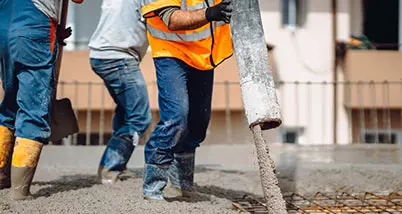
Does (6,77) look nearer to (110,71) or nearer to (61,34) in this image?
(61,34)

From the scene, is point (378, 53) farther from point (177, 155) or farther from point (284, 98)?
point (177, 155)

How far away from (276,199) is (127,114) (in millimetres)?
1965

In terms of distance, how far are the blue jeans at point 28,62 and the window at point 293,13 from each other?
10.1 meters

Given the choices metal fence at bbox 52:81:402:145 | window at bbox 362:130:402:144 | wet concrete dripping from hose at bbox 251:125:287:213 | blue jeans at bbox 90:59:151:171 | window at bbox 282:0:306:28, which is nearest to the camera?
wet concrete dripping from hose at bbox 251:125:287:213

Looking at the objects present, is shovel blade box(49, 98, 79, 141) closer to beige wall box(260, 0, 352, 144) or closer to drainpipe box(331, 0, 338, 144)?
beige wall box(260, 0, 352, 144)

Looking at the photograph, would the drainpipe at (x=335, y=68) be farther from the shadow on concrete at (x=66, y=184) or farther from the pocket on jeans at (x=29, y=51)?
the pocket on jeans at (x=29, y=51)

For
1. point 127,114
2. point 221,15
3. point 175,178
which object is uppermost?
point 221,15

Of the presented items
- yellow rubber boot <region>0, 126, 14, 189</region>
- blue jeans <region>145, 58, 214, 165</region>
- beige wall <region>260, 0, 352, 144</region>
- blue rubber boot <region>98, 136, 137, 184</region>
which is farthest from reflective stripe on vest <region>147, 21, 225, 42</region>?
beige wall <region>260, 0, 352, 144</region>

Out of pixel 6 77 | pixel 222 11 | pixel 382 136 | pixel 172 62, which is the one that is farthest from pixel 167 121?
pixel 382 136

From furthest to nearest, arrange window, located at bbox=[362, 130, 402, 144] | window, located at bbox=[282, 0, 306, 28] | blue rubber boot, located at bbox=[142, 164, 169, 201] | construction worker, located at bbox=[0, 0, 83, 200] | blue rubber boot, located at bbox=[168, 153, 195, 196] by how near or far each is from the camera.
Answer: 1. window, located at bbox=[282, 0, 306, 28]
2. window, located at bbox=[362, 130, 402, 144]
3. blue rubber boot, located at bbox=[168, 153, 195, 196]
4. blue rubber boot, located at bbox=[142, 164, 169, 201]
5. construction worker, located at bbox=[0, 0, 83, 200]

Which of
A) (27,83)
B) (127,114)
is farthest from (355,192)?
(27,83)

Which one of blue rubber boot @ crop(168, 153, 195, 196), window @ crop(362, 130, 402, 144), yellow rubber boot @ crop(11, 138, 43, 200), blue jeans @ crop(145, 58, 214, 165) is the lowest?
window @ crop(362, 130, 402, 144)

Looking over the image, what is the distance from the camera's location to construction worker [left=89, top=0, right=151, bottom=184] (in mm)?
4609

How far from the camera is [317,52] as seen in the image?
13117 mm
